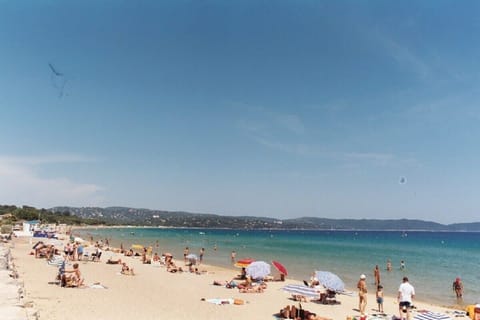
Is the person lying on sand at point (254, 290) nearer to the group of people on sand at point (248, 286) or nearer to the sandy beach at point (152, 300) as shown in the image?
the group of people on sand at point (248, 286)

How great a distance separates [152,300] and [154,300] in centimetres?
8

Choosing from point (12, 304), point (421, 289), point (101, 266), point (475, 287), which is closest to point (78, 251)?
point (101, 266)

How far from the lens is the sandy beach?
1191 centimetres

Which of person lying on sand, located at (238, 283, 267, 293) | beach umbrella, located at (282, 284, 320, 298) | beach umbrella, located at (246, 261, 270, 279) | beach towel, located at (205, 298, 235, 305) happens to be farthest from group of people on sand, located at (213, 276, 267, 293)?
beach umbrella, located at (282, 284, 320, 298)

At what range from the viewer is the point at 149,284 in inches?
740

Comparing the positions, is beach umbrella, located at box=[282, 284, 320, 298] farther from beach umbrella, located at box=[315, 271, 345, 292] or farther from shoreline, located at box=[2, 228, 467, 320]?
beach umbrella, located at box=[315, 271, 345, 292]

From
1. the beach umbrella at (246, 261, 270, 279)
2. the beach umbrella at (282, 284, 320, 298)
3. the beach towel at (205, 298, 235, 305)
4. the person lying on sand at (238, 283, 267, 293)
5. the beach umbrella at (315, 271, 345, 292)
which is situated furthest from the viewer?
the beach umbrella at (246, 261, 270, 279)

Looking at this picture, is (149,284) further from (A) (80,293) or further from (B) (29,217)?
(B) (29,217)

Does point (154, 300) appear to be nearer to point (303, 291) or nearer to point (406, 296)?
point (303, 291)

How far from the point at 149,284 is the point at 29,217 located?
3620 inches

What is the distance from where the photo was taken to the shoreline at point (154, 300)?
39.7 ft

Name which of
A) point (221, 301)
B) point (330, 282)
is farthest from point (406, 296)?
point (221, 301)

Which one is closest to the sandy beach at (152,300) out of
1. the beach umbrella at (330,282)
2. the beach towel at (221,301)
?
the beach towel at (221,301)

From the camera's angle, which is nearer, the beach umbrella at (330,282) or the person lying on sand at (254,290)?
the beach umbrella at (330,282)
